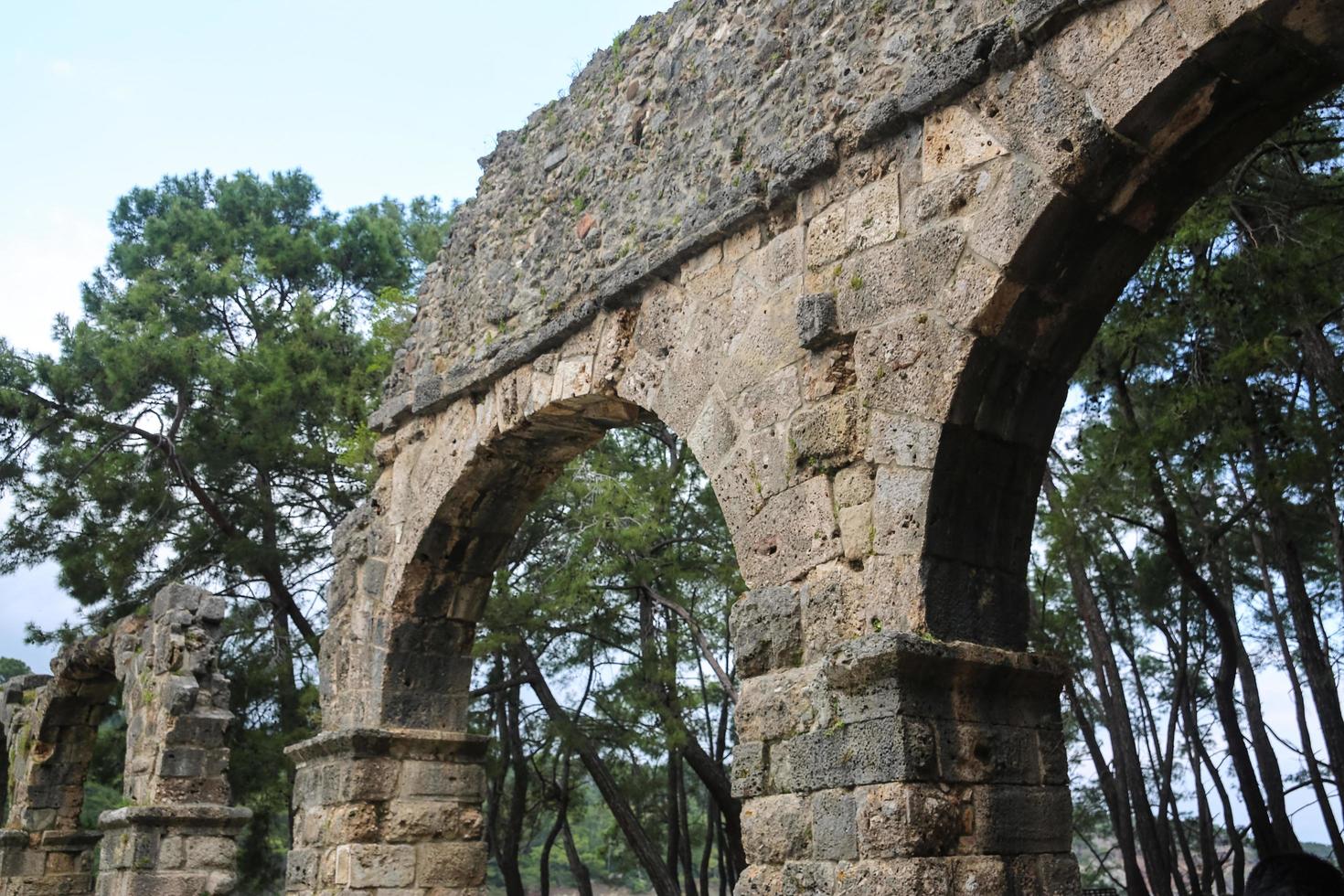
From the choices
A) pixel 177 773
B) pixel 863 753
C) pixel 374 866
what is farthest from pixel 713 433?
pixel 177 773

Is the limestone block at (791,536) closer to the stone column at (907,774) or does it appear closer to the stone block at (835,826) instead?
the stone column at (907,774)

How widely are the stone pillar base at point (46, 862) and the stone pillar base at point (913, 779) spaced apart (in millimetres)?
8886

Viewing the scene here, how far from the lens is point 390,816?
22.1 feet

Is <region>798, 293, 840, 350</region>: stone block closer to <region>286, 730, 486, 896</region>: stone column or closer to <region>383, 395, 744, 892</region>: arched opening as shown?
<region>383, 395, 744, 892</region>: arched opening

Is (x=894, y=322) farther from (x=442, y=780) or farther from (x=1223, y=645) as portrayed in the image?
(x=1223, y=645)

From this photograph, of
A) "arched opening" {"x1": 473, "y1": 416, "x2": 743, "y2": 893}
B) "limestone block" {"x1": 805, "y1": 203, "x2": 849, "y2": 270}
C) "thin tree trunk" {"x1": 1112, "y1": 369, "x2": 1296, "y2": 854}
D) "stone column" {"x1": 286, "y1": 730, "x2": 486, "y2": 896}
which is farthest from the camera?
"arched opening" {"x1": 473, "y1": 416, "x2": 743, "y2": 893}

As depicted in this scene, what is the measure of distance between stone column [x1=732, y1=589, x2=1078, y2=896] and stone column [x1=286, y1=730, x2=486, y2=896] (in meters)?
2.98

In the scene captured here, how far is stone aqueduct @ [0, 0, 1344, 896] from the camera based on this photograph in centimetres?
381

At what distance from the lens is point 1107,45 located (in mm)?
3803

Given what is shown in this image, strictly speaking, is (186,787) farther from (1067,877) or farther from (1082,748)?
(1082,748)

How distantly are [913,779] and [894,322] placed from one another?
1497 mm

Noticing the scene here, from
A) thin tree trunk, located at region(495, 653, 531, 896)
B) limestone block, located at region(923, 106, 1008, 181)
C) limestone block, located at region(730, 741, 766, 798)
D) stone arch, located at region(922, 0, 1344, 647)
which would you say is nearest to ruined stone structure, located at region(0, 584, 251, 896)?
thin tree trunk, located at region(495, 653, 531, 896)

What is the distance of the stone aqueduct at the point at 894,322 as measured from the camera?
3.81 m

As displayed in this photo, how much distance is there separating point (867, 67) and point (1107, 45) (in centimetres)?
109
